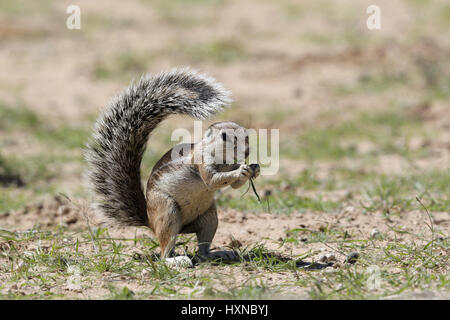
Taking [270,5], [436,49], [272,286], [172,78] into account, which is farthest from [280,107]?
[272,286]

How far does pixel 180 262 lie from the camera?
3.91m

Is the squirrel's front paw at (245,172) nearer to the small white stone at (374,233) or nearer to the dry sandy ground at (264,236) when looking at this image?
the dry sandy ground at (264,236)

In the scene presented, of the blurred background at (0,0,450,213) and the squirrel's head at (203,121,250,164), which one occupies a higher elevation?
the blurred background at (0,0,450,213)

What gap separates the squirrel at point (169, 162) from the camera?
3.92 meters

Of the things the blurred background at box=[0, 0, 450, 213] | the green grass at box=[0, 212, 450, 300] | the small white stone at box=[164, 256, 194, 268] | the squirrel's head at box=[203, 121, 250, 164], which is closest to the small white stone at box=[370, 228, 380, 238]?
the green grass at box=[0, 212, 450, 300]

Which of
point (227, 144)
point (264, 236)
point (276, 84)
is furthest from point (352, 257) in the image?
point (276, 84)

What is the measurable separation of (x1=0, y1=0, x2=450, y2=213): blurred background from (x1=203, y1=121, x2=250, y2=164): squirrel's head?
4.65 feet

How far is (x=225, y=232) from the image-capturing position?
478 centimetres

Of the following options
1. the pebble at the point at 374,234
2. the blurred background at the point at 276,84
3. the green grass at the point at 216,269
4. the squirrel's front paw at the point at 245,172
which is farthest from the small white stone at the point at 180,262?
the blurred background at the point at 276,84

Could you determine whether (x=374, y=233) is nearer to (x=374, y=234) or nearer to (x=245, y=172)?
(x=374, y=234)

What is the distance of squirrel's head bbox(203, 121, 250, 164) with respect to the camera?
3.92 meters

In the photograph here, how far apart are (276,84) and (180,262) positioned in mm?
6785

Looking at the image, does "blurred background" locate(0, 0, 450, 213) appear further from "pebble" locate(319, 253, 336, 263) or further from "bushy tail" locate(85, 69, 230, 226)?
"bushy tail" locate(85, 69, 230, 226)
